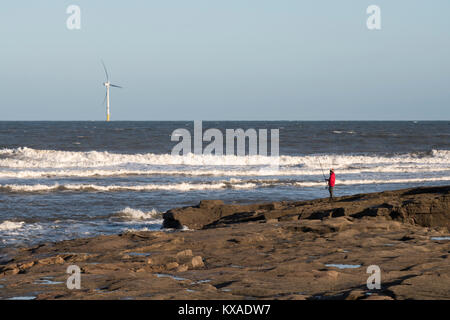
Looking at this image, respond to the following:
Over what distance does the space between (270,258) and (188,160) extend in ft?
103

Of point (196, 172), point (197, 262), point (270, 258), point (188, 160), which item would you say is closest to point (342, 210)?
point (270, 258)

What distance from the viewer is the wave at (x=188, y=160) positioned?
126ft

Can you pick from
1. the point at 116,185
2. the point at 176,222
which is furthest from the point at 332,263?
the point at 116,185

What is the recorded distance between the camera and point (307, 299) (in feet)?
22.4

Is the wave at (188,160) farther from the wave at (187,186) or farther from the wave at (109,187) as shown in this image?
the wave at (109,187)

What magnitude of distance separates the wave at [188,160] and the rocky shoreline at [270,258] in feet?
75.7

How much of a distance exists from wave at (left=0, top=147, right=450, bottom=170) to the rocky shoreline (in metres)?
23.1

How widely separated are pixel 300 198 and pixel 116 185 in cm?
882

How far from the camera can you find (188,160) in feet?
133

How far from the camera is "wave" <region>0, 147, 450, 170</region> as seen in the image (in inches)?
1515

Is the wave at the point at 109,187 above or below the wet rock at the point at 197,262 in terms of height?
above

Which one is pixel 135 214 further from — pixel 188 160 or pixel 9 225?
pixel 188 160

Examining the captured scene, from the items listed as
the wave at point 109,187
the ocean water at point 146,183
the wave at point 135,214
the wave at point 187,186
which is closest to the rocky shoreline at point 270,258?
the wave at point 135,214
